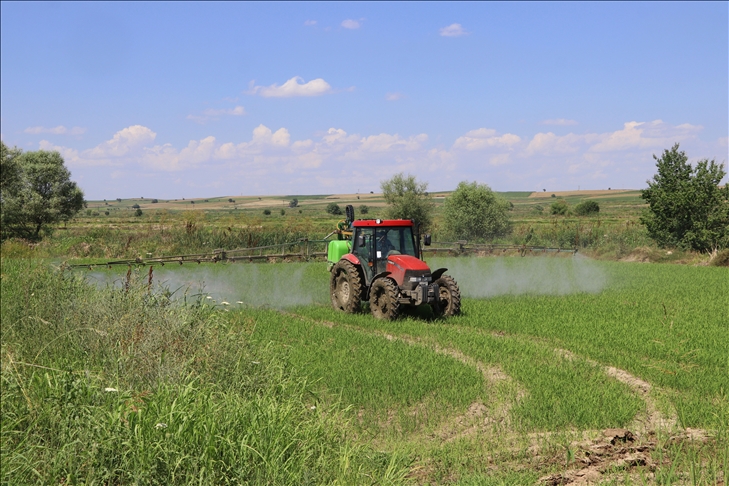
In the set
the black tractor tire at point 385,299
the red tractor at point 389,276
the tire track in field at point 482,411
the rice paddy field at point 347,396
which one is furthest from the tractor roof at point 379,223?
the tire track in field at point 482,411

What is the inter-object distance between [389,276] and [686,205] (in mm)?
24062

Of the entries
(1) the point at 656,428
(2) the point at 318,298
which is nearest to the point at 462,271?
(2) the point at 318,298

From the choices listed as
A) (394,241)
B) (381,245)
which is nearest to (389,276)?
(381,245)

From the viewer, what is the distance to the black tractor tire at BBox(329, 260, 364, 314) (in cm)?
1440

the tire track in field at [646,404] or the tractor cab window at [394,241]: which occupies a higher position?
the tractor cab window at [394,241]

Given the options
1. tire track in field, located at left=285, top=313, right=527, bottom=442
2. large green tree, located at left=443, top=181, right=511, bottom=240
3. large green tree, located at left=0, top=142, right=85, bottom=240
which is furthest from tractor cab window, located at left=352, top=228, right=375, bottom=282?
large green tree, located at left=0, top=142, right=85, bottom=240

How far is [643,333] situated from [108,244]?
1091 inches

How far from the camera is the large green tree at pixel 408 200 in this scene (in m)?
49.0

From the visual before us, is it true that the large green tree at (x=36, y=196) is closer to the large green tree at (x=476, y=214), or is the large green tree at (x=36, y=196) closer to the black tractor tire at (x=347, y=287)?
the large green tree at (x=476, y=214)

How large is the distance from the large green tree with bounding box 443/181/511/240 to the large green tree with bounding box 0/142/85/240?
30.9 m

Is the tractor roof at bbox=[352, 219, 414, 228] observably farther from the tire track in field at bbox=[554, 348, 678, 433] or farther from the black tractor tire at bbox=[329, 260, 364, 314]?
the tire track in field at bbox=[554, 348, 678, 433]

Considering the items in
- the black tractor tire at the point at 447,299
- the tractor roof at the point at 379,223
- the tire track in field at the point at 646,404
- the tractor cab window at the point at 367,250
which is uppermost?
the tractor roof at the point at 379,223

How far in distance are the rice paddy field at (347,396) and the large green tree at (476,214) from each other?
106 feet

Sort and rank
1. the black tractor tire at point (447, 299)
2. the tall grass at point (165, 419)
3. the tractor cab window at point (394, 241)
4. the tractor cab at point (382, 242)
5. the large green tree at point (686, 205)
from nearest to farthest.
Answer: the tall grass at point (165, 419)
the black tractor tire at point (447, 299)
the tractor cab at point (382, 242)
the tractor cab window at point (394, 241)
the large green tree at point (686, 205)
